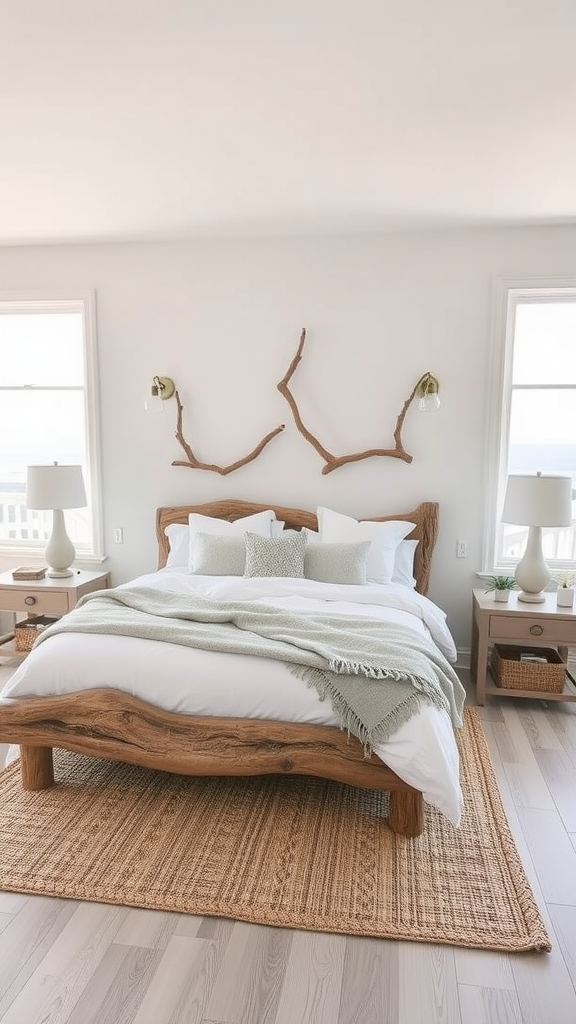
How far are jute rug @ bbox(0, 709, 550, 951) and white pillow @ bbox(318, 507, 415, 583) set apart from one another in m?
1.33

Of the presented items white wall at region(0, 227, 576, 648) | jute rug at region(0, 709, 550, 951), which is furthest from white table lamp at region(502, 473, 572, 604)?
jute rug at region(0, 709, 550, 951)

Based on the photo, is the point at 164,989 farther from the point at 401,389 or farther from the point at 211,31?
the point at 401,389

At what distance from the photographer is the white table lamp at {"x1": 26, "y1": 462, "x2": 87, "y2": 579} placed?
4.27 meters

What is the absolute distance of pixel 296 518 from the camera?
14.5 ft

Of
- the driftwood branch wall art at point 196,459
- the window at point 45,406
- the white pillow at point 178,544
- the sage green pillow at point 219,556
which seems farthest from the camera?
the window at point 45,406

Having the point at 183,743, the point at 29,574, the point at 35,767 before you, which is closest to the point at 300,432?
the point at 29,574

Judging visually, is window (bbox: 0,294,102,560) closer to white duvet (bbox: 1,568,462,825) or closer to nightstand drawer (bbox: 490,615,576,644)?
white duvet (bbox: 1,568,462,825)

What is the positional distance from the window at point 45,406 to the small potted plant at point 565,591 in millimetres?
2940

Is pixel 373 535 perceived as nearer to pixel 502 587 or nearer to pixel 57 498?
pixel 502 587

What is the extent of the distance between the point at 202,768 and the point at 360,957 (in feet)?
2.90

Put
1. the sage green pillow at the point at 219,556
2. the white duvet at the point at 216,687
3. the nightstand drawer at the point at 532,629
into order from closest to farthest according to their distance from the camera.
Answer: the white duvet at the point at 216,687 < the nightstand drawer at the point at 532,629 < the sage green pillow at the point at 219,556

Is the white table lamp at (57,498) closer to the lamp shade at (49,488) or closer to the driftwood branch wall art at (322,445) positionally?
the lamp shade at (49,488)

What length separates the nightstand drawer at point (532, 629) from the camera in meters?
3.69

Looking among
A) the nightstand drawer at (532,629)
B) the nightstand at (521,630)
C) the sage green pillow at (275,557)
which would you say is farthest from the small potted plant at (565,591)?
the sage green pillow at (275,557)
